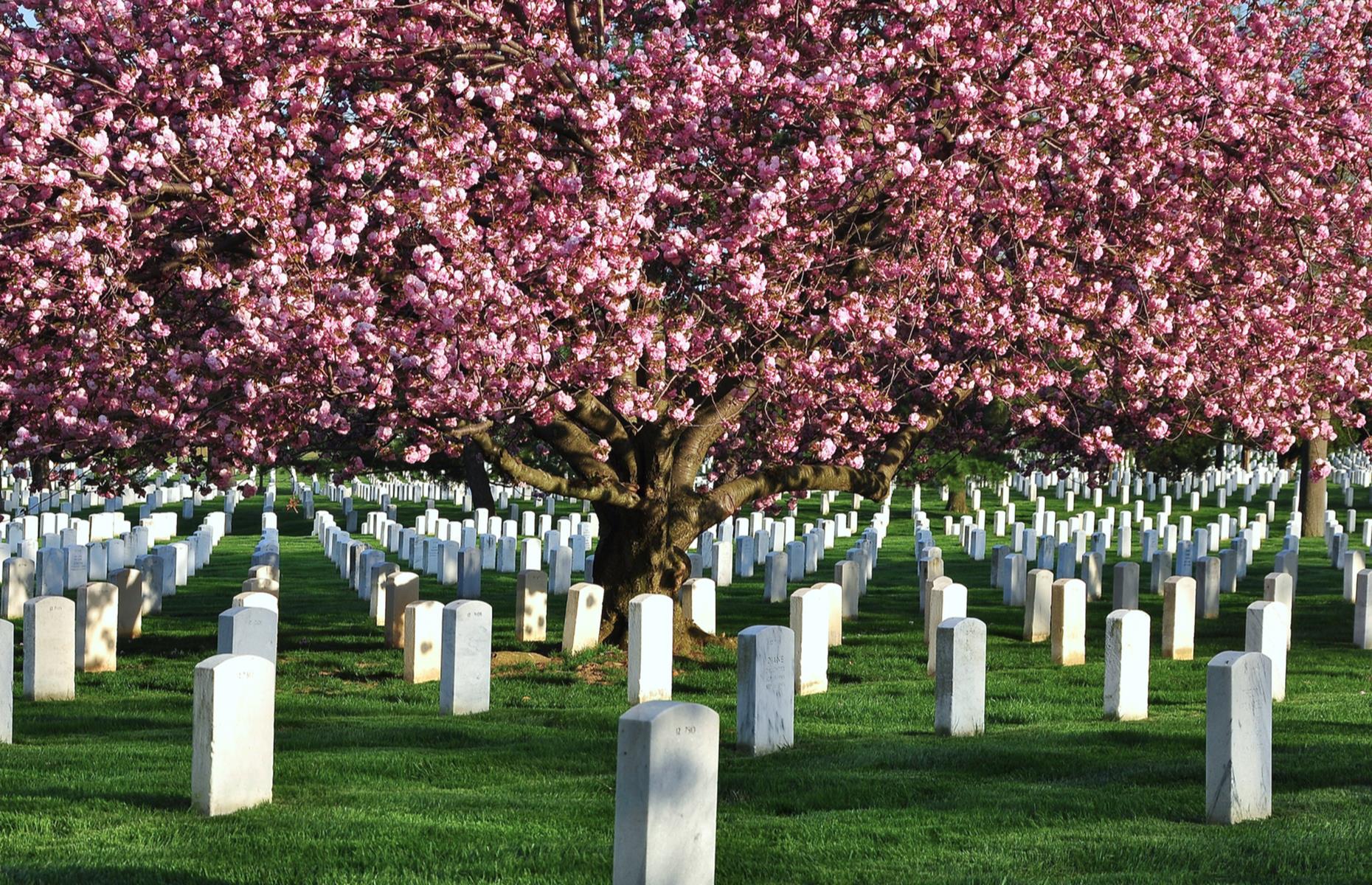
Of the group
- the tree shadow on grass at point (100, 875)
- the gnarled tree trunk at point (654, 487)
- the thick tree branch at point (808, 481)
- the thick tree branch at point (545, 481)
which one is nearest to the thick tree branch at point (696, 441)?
the gnarled tree trunk at point (654, 487)

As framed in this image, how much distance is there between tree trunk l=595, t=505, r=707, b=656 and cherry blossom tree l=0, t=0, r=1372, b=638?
0.81ft

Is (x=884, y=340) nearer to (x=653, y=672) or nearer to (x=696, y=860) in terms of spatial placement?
(x=653, y=672)

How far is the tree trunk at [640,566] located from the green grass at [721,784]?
0.54 metres

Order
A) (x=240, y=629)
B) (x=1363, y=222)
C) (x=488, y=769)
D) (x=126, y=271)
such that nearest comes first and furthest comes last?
(x=488, y=769) < (x=240, y=629) < (x=126, y=271) < (x=1363, y=222)

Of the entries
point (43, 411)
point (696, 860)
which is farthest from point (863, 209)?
point (696, 860)

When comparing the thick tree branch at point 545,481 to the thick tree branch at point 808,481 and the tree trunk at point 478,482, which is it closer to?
the thick tree branch at point 808,481

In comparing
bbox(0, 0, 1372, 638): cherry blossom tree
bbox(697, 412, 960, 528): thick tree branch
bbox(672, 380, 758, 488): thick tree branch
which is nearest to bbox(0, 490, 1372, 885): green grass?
bbox(697, 412, 960, 528): thick tree branch

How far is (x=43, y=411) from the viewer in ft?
41.0

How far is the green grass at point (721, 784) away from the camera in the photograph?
6680 millimetres

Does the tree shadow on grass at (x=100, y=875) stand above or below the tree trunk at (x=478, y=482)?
below

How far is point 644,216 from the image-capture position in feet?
40.2

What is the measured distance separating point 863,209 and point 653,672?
14.8ft

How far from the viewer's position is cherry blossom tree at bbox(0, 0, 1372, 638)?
37.8ft

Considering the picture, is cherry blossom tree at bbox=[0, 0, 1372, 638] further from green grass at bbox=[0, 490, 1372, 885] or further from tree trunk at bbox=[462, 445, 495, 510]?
tree trunk at bbox=[462, 445, 495, 510]
